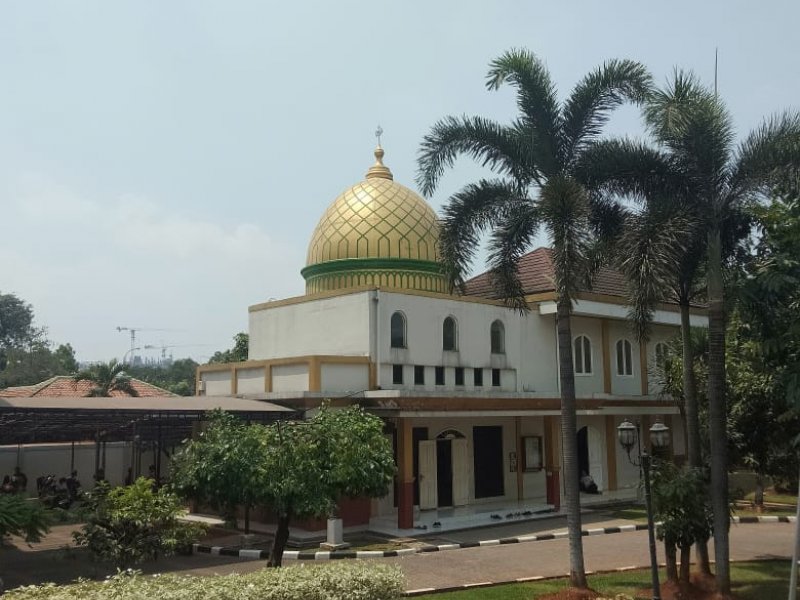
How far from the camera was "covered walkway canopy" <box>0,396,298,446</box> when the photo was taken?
16516 millimetres

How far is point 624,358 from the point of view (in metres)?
26.9

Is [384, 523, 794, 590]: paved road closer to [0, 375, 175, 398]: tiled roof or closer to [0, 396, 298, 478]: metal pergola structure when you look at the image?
[0, 396, 298, 478]: metal pergola structure

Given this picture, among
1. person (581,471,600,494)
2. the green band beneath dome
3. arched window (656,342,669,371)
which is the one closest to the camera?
the green band beneath dome

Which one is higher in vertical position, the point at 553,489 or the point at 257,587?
the point at 257,587

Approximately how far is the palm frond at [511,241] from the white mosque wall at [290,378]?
25.3 ft

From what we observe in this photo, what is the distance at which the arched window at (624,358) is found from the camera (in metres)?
26.8

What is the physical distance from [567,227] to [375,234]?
11660 mm

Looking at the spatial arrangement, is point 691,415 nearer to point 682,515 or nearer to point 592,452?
point 682,515

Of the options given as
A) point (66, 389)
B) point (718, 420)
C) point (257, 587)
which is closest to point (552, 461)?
point (718, 420)

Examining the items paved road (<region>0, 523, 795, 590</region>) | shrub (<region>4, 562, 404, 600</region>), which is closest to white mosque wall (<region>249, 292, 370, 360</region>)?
paved road (<region>0, 523, 795, 590</region>)

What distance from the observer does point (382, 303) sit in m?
20.5

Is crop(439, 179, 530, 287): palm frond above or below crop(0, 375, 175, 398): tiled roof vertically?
above

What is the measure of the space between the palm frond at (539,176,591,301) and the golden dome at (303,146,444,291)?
416 inches

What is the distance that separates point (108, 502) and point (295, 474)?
3299 mm
